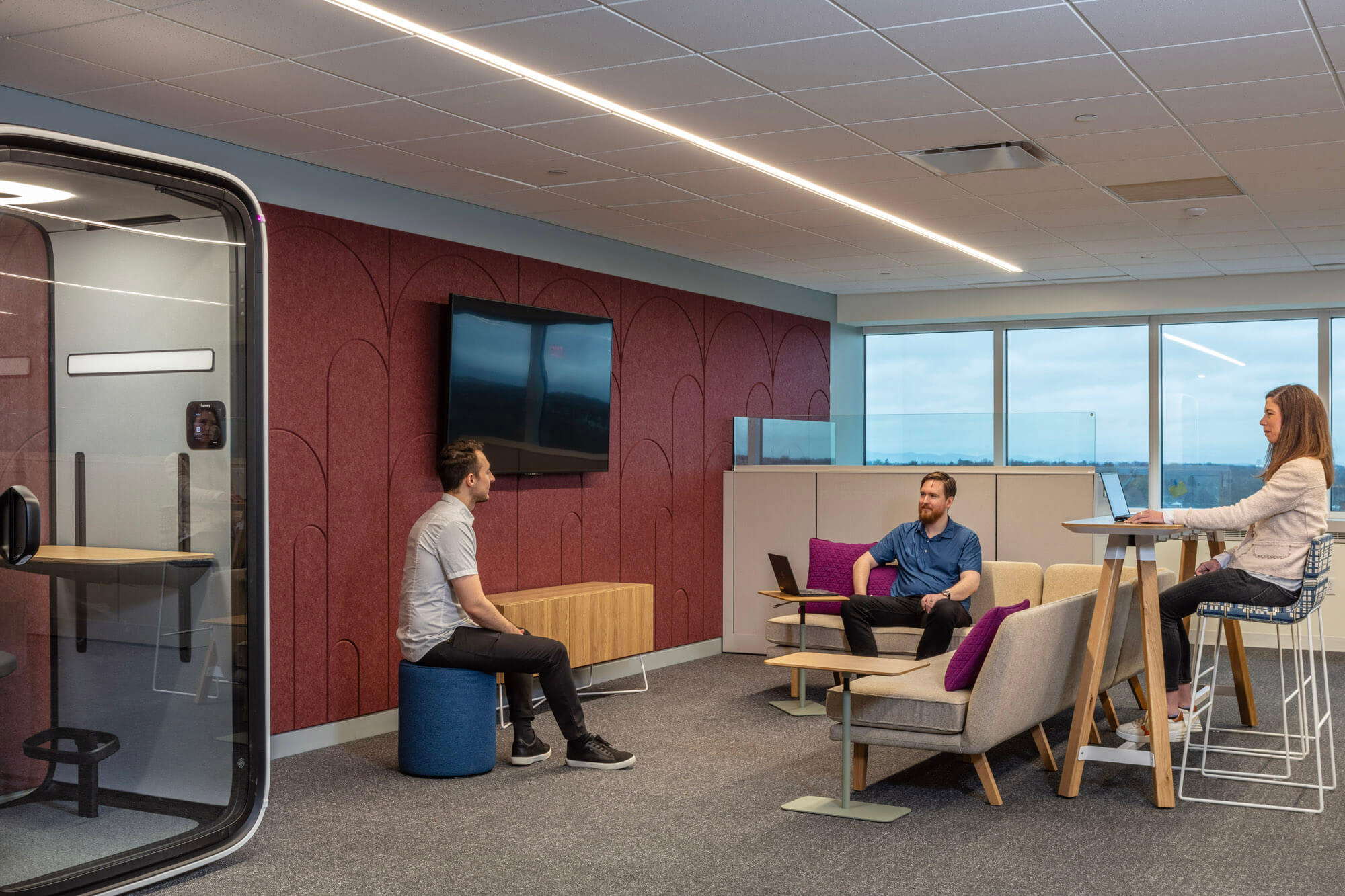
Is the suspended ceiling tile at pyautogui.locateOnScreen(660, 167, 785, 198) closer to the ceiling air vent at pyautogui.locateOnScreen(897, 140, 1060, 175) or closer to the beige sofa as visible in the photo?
the ceiling air vent at pyautogui.locateOnScreen(897, 140, 1060, 175)

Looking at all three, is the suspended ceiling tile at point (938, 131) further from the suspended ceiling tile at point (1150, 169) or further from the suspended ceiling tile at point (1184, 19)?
the suspended ceiling tile at point (1184, 19)

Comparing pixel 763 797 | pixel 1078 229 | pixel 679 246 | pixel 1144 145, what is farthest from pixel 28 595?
pixel 1078 229

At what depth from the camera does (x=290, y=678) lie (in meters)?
5.60

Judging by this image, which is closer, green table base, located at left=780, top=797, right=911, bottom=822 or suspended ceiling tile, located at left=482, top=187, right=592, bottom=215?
green table base, located at left=780, top=797, right=911, bottom=822

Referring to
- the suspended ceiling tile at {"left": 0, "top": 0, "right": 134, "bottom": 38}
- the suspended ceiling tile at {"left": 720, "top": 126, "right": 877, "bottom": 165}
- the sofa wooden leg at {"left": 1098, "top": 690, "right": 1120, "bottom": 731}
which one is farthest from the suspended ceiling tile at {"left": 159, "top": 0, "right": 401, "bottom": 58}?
the sofa wooden leg at {"left": 1098, "top": 690, "right": 1120, "bottom": 731}

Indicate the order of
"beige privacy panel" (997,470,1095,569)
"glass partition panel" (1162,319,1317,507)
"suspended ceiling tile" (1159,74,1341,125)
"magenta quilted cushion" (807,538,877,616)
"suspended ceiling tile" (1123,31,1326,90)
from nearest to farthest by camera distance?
"suspended ceiling tile" (1123,31,1326,90), "suspended ceiling tile" (1159,74,1341,125), "beige privacy panel" (997,470,1095,569), "magenta quilted cushion" (807,538,877,616), "glass partition panel" (1162,319,1317,507)

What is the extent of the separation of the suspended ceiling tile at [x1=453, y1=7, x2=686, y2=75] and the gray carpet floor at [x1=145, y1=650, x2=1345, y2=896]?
2.70m

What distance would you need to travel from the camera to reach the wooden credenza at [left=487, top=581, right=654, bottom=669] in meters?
6.37

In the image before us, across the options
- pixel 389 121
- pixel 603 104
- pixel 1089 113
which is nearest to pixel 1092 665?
pixel 1089 113

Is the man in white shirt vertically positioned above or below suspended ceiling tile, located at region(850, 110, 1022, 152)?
below

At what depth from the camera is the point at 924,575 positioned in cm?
671

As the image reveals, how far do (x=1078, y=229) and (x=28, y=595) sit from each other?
5.99 meters

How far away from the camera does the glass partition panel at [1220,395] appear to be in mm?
9742

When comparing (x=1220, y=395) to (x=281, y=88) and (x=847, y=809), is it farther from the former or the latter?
(x=281, y=88)
